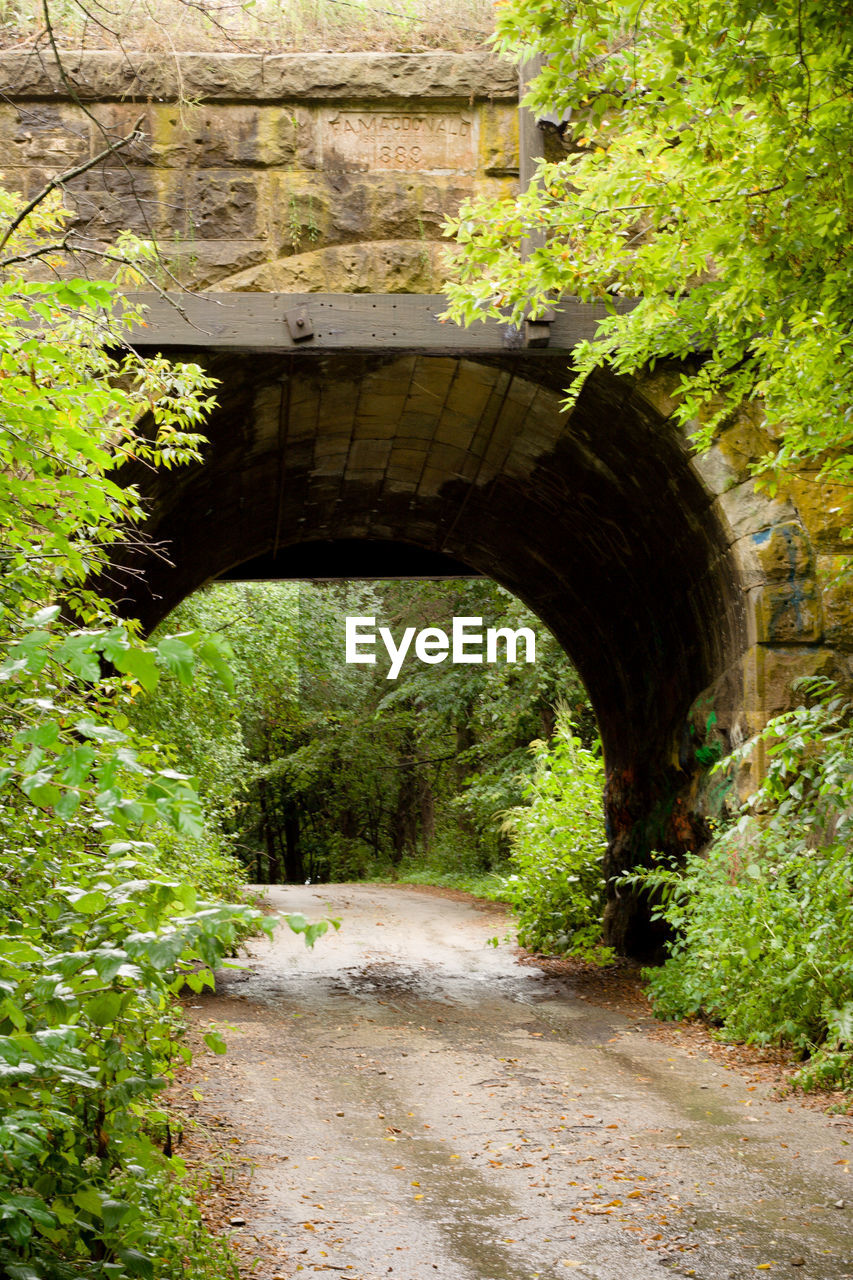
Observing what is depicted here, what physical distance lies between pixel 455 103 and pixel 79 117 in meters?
2.51

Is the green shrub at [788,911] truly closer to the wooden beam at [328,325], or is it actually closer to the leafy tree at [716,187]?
the leafy tree at [716,187]

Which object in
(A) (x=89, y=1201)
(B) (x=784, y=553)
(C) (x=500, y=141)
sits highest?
(C) (x=500, y=141)

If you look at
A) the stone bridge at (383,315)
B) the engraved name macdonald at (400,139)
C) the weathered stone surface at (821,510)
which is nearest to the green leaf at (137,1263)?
the stone bridge at (383,315)

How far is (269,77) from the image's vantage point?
7727 mm

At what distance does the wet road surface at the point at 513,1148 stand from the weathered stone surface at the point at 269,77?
242 inches

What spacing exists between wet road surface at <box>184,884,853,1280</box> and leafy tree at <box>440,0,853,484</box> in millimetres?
Answer: 3083

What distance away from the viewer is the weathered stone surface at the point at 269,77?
24.8 ft

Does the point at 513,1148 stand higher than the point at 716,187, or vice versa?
the point at 716,187

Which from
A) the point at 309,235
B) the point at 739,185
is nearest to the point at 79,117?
the point at 309,235

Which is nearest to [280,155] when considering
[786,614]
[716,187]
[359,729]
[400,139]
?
[400,139]

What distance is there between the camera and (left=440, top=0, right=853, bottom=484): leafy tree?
3656 mm

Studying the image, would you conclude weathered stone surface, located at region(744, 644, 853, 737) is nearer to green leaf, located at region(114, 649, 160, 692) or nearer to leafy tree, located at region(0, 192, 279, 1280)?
leafy tree, located at region(0, 192, 279, 1280)

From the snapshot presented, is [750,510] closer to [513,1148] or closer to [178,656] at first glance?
[513,1148]

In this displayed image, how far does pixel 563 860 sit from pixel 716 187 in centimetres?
911
